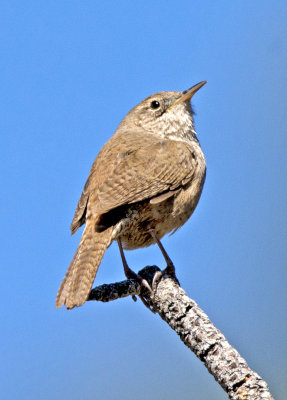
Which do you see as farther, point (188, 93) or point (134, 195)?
point (188, 93)

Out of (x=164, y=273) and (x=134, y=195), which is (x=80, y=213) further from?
(x=164, y=273)

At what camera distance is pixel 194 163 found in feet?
16.4

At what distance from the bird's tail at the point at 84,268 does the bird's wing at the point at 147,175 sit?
0.19 meters

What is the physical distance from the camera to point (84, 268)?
3820 millimetres

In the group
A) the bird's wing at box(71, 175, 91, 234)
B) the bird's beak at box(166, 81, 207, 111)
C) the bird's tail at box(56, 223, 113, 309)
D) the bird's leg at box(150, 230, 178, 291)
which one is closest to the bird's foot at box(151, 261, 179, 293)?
the bird's leg at box(150, 230, 178, 291)

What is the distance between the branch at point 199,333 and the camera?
2840mm

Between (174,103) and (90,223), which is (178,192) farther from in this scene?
(174,103)

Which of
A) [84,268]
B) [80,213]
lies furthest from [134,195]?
[84,268]

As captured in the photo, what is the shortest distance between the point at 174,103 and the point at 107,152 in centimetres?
106

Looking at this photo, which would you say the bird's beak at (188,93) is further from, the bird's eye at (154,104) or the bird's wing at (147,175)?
the bird's wing at (147,175)

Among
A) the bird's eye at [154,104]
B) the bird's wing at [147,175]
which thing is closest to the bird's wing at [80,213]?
the bird's wing at [147,175]

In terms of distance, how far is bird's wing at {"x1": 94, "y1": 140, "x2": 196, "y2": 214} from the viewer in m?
4.38

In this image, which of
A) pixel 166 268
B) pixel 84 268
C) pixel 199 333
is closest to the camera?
pixel 199 333

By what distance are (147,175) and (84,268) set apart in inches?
42.7
